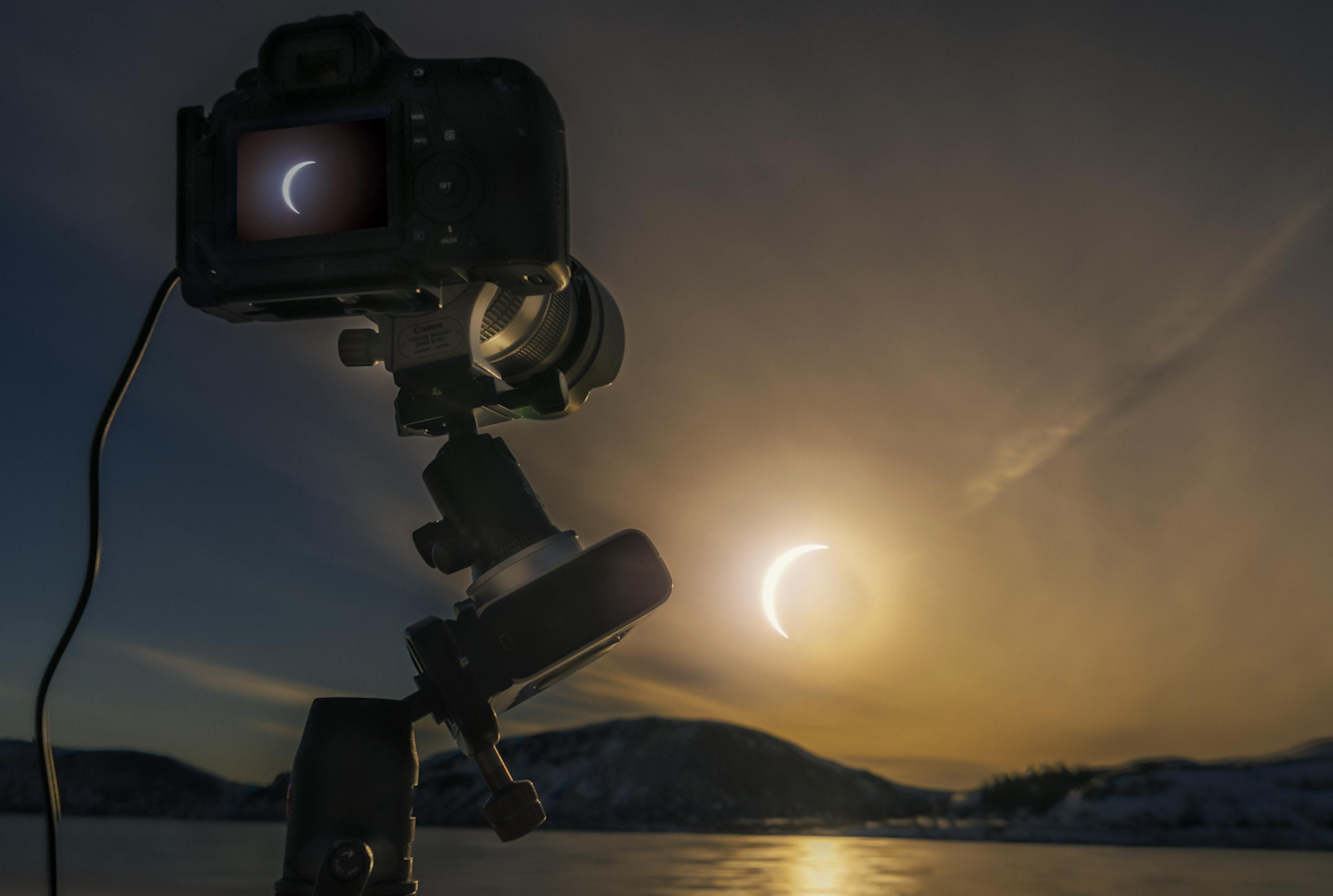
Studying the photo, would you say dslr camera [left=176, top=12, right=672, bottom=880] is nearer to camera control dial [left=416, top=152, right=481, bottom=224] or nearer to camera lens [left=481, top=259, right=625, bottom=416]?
camera control dial [left=416, top=152, right=481, bottom=224]

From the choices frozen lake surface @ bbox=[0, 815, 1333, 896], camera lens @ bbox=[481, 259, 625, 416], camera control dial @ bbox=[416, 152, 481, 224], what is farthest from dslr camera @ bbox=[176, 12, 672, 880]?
frozen lake surface @ bbox=[0, 815, 1333, 896]

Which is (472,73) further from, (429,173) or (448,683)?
(448,683)

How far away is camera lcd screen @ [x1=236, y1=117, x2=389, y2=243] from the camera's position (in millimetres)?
1627

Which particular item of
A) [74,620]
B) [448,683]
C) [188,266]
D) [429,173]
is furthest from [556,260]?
[74,620]

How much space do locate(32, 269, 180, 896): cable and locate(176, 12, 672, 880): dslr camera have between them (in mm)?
176

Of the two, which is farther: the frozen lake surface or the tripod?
the frozen lake surface

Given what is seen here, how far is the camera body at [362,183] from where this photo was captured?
1.61 meters

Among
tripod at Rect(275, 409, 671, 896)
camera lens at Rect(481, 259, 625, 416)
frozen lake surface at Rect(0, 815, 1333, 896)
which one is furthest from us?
frozen lake surface at Rect(0, 815, 1333, 896)

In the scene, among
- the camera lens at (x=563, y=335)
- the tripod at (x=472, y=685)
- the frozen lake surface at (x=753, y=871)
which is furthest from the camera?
Answer: the frozen lake surface at (x=753, y=871)

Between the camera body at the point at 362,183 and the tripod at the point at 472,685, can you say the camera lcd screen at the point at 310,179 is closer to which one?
the camera body at the point at 362,183

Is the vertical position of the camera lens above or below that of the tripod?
above

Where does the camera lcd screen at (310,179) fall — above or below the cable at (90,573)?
above

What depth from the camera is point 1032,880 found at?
64.1 metres

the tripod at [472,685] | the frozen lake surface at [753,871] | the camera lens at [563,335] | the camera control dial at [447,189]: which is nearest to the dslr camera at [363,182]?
the camera control dial at [447,189]
